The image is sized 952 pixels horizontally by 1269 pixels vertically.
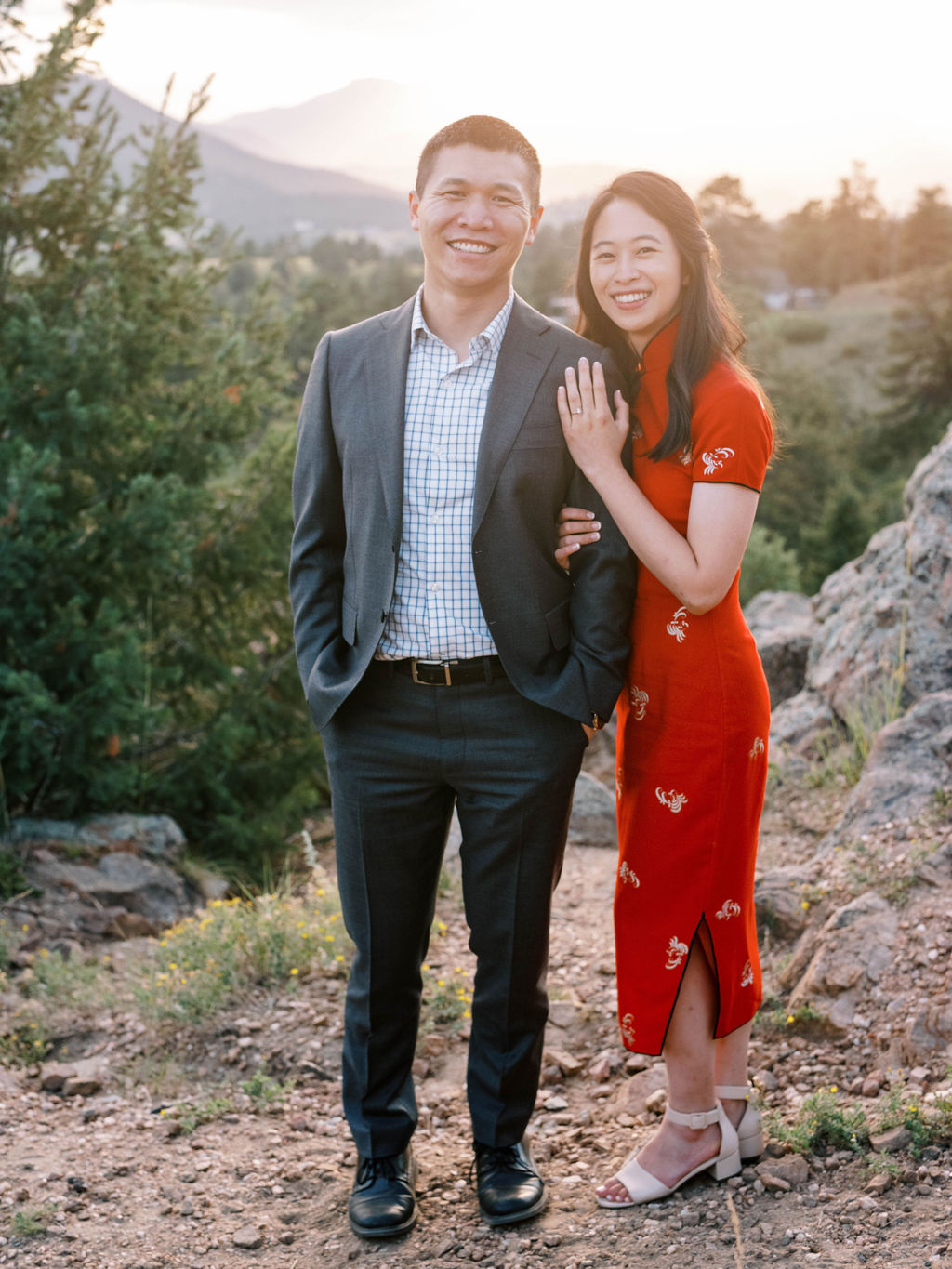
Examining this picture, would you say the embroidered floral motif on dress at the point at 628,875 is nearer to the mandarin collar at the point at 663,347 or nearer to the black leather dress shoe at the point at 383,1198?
the black leather dress shoe at the point at 383,1198

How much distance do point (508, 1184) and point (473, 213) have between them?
7.73 feet

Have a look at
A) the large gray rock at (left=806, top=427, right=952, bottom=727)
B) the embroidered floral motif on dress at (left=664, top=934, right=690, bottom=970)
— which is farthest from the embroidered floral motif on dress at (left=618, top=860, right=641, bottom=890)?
the large gray rock at (left=806, top=427, right=952, bottom=727)

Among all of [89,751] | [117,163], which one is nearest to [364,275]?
[117,163]

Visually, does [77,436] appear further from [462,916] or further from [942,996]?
[942,996]

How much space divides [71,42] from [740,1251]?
7551 mm

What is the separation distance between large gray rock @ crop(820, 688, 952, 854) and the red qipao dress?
5.00 feet

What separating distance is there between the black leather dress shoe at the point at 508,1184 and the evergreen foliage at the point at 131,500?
3.88 m

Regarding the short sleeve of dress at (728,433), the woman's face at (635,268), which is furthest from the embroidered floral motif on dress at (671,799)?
the woman's face at (635,268)

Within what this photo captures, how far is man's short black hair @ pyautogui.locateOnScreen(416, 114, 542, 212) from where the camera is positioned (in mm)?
2494

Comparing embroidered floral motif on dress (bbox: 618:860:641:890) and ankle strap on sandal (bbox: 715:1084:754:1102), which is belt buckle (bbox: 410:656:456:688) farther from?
ankle strap on sandal (bbox: 715:1084:754:1102)

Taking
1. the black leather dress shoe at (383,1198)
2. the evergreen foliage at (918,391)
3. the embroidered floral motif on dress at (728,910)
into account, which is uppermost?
the evergreen foliage at (918,391)

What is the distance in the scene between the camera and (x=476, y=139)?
249cm

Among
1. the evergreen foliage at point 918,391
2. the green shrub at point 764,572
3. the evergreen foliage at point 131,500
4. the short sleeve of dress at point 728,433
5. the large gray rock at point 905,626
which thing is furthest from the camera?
the evergreen foliage at point 918,391

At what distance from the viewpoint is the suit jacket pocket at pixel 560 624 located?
2.55 metres
